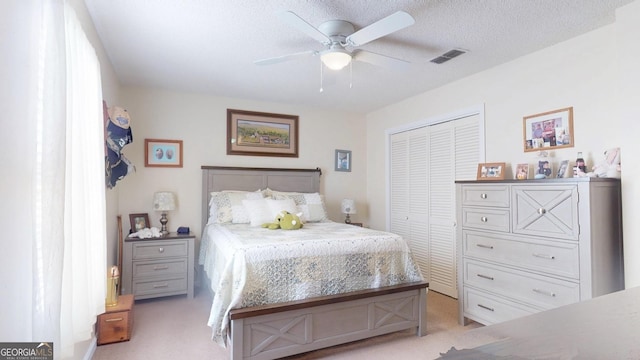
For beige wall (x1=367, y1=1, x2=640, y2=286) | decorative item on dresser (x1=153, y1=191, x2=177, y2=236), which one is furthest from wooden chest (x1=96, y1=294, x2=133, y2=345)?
beige wall (x1=367, y1=1, x2=640, y2=286)

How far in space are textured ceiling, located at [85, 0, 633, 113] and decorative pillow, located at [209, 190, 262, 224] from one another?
51.0 inches

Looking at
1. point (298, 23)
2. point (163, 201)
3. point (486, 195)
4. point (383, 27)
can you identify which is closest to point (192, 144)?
point (163, 201)

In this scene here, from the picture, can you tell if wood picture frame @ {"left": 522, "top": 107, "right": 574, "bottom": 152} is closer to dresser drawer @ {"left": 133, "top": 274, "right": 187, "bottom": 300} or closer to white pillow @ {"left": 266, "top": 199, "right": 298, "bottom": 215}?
white pillow @ {"left": 266, "top": 199, "right": 298, "bottom": 215}

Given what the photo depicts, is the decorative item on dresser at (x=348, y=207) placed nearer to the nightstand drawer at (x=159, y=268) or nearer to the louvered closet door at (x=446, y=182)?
the louvered closet door at (x=446, y=182)

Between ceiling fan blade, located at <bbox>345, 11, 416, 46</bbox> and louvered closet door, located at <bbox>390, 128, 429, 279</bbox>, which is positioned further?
louvered closet door, located at <bbox>390, 128, 429, 279</bbox>

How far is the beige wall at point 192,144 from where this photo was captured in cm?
388

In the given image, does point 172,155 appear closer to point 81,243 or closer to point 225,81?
point 225,81

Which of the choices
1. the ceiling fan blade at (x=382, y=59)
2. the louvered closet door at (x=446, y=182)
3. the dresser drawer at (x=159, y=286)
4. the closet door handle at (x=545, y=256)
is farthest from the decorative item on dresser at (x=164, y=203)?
the closet door handle at (x=545, y=256)

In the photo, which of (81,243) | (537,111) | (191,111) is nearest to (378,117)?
(537,111)

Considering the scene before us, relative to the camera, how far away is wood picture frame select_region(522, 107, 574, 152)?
266 centimetres

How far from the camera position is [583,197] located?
213 centimetres

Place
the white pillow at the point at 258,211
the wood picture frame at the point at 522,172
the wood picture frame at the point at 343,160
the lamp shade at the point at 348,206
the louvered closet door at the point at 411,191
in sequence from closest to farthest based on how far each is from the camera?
the wood picture frame at the point at 522,172 < the white pillow at the point at 258,211 < the louvered closet door at the point at 411,191 < the lamp shade at the point at 348,206 < the wood picture frame at the point at 343,160

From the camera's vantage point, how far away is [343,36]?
2361 mm

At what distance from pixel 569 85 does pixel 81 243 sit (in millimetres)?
3613
